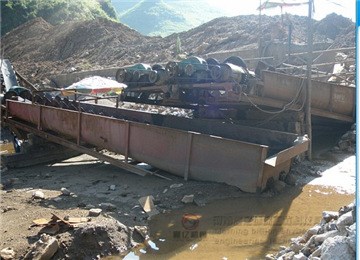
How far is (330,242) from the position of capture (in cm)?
322

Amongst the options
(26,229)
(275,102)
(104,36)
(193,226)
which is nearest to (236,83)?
(275,102)

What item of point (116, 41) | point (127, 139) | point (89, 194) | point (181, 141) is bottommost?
point (89, 194)

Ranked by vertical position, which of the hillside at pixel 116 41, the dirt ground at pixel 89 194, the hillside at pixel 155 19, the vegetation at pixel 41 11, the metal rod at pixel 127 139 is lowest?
the dirt ground at pixel 89 194

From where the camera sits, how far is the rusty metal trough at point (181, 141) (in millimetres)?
6273

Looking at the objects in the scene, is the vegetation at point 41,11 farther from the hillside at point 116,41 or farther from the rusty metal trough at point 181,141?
the rusty metal trough at point 181,141

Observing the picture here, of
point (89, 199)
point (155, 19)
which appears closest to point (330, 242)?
point (89, 199)

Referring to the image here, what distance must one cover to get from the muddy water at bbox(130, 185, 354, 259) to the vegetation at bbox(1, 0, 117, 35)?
38.5m

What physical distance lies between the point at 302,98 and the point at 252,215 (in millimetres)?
3549

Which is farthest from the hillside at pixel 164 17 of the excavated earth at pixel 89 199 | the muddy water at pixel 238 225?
Result: the muddy water at pixel 238 225

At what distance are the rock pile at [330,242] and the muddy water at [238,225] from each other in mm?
584

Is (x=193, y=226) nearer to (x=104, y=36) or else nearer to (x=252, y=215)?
(x=252, y=215)

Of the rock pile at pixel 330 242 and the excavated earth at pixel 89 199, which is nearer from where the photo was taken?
the rock pile at pixel 330 242

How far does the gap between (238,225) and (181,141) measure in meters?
1.99

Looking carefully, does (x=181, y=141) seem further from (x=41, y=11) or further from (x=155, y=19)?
(x=155, y=19)
